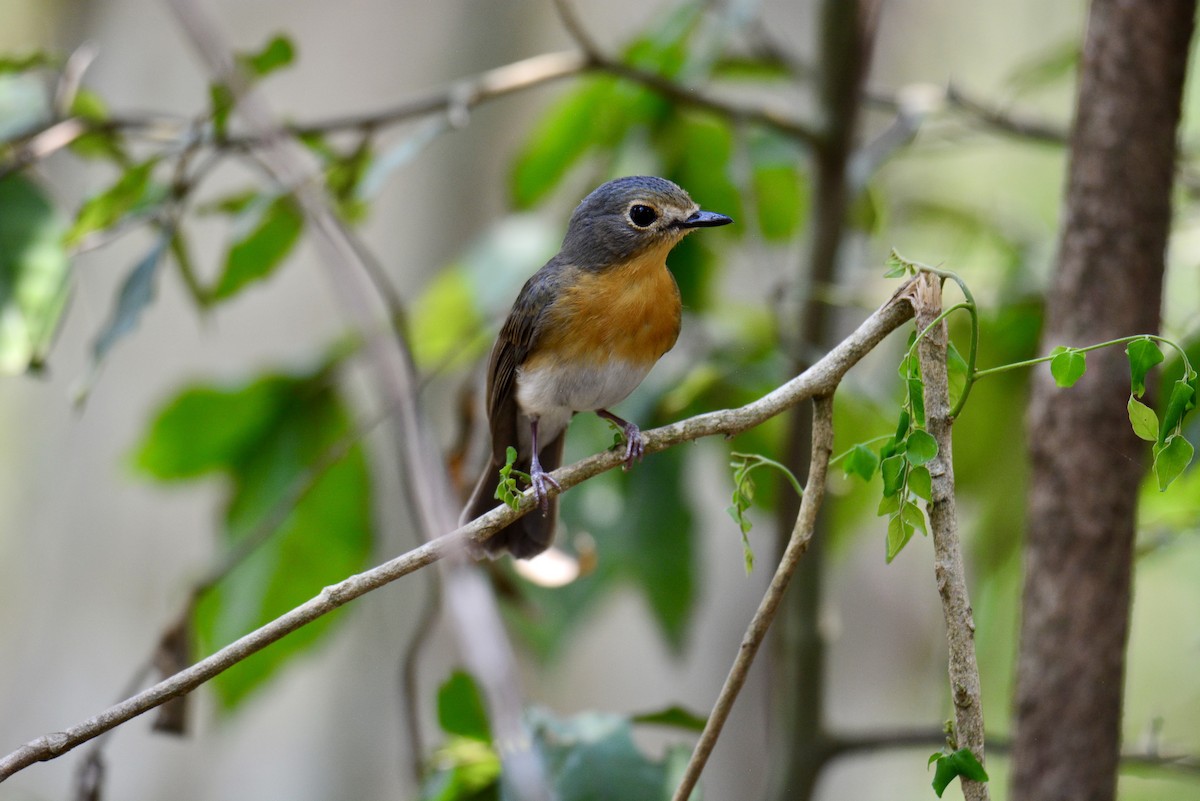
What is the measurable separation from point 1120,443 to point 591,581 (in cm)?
120

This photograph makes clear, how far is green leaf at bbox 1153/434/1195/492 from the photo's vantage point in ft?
Answer: 3.46

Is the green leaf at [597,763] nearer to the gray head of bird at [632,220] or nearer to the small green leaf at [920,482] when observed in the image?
the gray head of bird at [632,220]

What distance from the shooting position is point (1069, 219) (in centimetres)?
195

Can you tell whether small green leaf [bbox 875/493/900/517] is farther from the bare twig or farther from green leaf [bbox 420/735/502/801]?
green leaf [bbox 420/735/502/801]

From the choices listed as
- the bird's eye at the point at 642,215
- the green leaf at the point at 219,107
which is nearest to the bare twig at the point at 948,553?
the bird's eye at the point at 642,215

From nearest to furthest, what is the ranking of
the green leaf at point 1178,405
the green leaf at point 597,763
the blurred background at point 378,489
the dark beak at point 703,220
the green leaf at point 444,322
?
the green leaf at point 1178,405 < the green leaf at point 597,763 < the dark beak at point 703,220 < the green leaf at point 444,322 < the blurred background at point 378,489

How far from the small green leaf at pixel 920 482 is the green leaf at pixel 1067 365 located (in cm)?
15

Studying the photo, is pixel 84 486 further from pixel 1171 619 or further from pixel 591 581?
pixel 1171 619

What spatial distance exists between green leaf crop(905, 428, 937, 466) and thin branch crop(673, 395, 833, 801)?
0.18m

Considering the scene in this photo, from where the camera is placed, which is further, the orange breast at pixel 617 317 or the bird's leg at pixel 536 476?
the orange breast at pixel 617 317

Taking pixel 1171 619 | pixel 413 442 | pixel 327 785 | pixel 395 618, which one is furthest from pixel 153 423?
pixel 1171 619

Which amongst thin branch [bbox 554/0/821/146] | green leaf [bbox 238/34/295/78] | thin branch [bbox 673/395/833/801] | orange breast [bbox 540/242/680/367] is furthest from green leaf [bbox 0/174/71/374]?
thin branch [bbox 673/395/833/801]

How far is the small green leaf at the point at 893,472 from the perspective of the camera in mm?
1086

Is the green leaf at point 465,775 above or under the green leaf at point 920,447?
under
